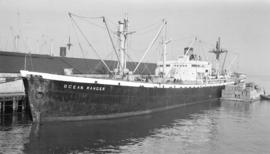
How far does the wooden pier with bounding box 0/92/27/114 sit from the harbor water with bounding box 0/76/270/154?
1948 millimetres

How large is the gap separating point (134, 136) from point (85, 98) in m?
6.53

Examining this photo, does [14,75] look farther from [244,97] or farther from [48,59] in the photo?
[244,97]

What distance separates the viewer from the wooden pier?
104 feet

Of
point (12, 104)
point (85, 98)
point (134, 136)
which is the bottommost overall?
point (134, 136)

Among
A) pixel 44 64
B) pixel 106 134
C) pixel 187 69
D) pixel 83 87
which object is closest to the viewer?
pixel 106 134

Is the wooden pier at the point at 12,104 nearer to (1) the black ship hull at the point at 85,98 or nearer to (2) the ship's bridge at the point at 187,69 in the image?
(1) the black ship hull at the point at 85,98

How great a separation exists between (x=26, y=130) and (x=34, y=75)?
499cm

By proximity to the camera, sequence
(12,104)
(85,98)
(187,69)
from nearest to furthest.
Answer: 1. (85,98)
2. (12,104)
3. (187,69)

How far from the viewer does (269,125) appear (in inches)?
1313

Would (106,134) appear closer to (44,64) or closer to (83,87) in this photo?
(83,87)

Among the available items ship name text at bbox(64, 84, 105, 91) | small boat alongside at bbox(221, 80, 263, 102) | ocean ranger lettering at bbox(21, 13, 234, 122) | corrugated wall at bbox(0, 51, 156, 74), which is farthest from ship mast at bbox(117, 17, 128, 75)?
small boat alongside at bbox(221, 80, 263, 102)

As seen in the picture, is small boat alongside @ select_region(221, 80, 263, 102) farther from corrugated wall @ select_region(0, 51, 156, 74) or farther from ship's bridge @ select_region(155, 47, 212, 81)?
corrugated wall @ select_region(0, 51, 156, 74)

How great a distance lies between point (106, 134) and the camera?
80.9 feet

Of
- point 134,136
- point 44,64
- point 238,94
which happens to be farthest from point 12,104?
point 238,94
